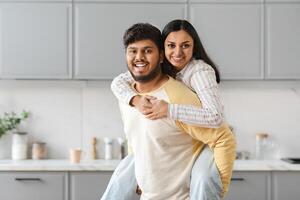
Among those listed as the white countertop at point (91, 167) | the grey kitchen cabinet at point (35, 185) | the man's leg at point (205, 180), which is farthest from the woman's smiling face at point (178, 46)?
the grey kitchen cabinet at point (35, 185)

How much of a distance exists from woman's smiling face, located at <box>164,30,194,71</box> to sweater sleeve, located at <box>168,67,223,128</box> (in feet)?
0.46

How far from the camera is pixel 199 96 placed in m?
1.62

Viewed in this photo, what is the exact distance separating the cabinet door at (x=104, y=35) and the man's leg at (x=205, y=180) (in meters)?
2.11

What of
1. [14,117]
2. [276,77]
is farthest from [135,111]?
[14,117]

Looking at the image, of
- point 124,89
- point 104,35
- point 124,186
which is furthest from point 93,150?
point 124,89

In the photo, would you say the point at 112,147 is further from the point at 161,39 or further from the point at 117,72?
the point at 161,39

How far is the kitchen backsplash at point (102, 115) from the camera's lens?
4.05 meters

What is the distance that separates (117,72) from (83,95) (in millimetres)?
510

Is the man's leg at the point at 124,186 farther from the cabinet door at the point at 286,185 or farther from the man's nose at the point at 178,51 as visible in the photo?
the cabinet door at the point at 286,185

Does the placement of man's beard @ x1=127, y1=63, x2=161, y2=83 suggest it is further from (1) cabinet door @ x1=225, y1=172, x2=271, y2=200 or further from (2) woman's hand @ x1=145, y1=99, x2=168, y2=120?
(1) cabinet door @ x1=225, y1=172, x2=271, y2=200

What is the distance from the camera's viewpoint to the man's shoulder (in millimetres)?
1619

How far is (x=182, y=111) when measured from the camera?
61.5 inches

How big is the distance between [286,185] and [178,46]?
217 cm

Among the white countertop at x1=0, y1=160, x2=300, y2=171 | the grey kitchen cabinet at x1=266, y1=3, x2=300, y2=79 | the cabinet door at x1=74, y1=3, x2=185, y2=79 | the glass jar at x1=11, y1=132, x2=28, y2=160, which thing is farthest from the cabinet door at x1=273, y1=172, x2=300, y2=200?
the glass jar at x1=11, y1=132, x2=28, y2=160
